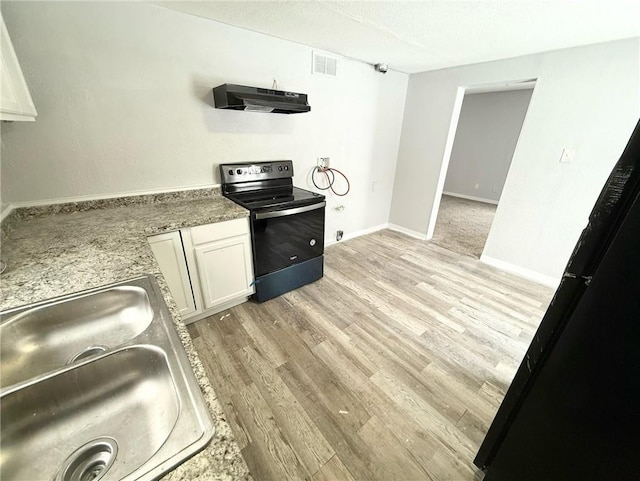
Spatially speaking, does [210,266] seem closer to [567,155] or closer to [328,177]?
[328,177]

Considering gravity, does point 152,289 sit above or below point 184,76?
below

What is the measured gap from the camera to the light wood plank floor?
122 cm

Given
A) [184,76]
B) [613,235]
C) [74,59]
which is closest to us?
[613,235]

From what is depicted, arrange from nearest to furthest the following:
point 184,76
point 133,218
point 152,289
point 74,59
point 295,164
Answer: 1. point 152,289
2. point 74,59
3. point 133,218
4. point 184,76
5. point 295,164

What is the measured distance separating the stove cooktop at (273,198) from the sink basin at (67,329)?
108 cm

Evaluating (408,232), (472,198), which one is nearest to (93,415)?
(408,232)

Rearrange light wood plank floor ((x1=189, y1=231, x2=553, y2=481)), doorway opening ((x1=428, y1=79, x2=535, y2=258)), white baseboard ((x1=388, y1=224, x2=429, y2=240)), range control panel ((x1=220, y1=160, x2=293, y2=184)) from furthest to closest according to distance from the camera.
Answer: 1. doorway opening ((x1=428, y1=79, x2=535, y2=258))
2. white baseboard ((x1=388, y1=224, x2=429, y2=240))
3. range control panel ((x1=220, y1=160, x2=293, y2=184))
4. light wood plank floor ((x1=189, y1=231, x2=553, y2=481))

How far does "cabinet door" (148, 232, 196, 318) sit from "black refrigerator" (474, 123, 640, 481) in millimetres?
1879

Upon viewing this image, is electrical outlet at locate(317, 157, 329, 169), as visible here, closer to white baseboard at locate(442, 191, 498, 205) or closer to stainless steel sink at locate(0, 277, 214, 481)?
stainless steel sink at locate(0, 277, 214, 481)

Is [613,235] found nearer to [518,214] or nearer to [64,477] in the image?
[64,477]

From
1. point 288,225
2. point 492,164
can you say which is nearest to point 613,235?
point 288,225

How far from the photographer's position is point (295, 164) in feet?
8.89

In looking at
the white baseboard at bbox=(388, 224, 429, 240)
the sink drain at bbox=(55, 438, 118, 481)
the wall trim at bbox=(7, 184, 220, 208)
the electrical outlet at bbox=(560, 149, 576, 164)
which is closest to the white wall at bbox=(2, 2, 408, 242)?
the wall trim at bbox=(7, 184, 220, 208)

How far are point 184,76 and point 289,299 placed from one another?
1.95 m
